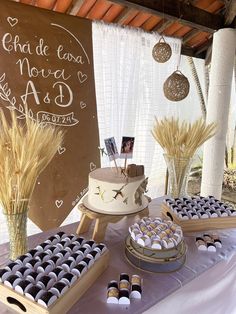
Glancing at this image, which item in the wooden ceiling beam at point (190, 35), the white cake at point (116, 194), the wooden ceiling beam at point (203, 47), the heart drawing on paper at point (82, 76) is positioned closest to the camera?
the white cake at point (116, 194)

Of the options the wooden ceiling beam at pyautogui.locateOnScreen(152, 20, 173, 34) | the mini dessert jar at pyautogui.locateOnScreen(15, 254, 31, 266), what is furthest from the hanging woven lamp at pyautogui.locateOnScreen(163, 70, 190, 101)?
the mini dessert jar at pyautogui.locateOnScreen(15, 254, 31, 266)

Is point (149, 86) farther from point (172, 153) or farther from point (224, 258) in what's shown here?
point (224, 258)

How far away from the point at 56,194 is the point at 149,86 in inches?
57.4

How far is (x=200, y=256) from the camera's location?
3.25 ft

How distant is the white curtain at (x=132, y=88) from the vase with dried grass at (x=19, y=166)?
61.7 inches

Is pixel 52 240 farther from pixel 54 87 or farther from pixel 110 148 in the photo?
pixel 54 87

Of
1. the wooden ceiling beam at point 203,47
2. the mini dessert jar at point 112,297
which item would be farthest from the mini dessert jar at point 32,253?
the wooden ceiling beam at point 203,47

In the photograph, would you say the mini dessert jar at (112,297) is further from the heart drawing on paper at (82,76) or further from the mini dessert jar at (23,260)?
the heart drawing on paper at (82,76)

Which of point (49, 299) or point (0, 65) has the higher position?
point (0, 65)

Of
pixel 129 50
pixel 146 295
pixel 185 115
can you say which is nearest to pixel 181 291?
pixel 146 295

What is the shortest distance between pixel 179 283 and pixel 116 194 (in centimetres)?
35

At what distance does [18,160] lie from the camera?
819mm

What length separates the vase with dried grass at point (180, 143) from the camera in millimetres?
1360

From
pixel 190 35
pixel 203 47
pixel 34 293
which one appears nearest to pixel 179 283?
pixel 34 293
